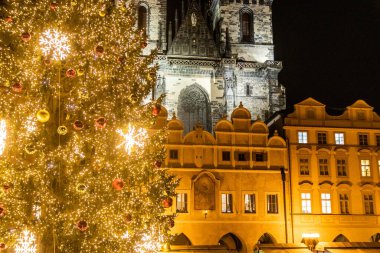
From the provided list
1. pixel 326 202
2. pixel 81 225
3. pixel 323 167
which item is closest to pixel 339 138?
pixel 323 167

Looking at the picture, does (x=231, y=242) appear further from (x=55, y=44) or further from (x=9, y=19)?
(x=9, y=19)

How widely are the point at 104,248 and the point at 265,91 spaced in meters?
35.5

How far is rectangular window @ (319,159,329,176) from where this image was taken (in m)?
29.3

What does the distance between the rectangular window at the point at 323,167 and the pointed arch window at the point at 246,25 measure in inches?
924

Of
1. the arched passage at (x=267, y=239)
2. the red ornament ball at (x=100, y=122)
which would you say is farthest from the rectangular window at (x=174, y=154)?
the red ornament ball at (x=100, y=122)

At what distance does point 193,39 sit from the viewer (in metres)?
49.3

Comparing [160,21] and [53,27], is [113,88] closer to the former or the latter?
[53,27]

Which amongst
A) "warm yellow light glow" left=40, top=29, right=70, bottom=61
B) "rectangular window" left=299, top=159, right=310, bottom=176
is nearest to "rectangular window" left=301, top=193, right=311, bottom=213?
"rectangular window" left=299, top=159, right=310, bottom=176

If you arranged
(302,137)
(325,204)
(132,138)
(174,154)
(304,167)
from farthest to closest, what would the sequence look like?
(302,137) < (304,167) < (325,204) < (174,154) < (132,138)

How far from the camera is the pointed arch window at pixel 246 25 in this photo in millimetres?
50781

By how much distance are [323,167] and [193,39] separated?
2361 cm

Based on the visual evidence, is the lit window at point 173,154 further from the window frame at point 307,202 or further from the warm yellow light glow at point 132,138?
the warm yellow light glow at point 132,138

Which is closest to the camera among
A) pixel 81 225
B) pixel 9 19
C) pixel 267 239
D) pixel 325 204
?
pixel 81 225

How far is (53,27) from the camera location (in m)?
13.8
